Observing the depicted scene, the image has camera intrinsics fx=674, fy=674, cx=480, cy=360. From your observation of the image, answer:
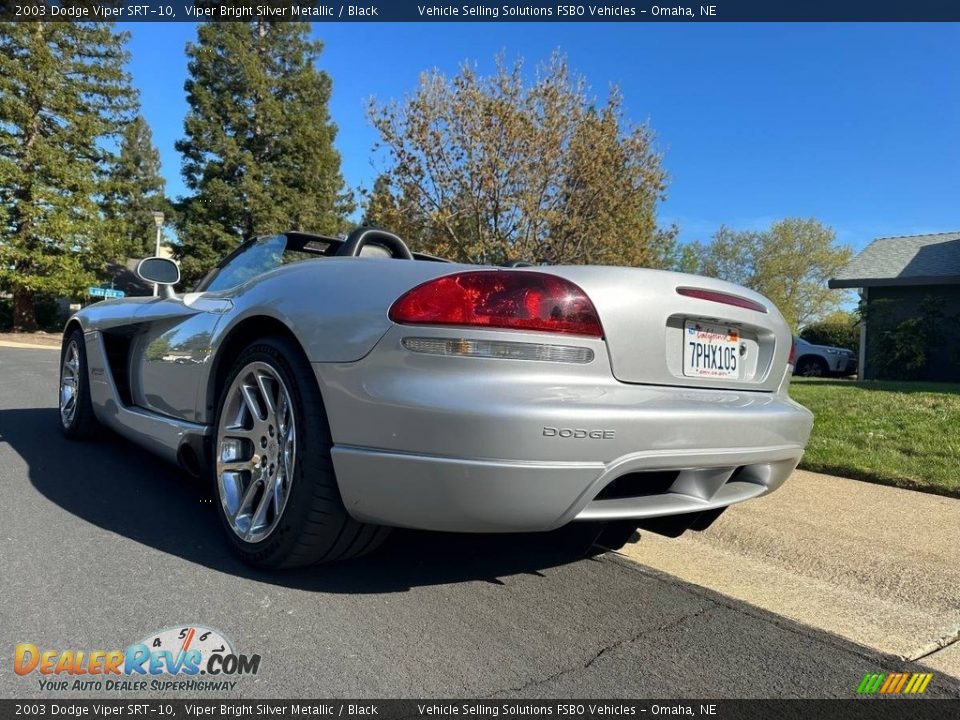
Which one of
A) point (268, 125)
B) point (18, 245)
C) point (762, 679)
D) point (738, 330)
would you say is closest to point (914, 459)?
point (738, 330)

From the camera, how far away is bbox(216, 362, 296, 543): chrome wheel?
2.49 metres

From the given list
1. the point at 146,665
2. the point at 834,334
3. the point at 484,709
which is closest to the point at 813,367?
the point at 834,334

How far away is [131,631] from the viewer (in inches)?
82.4

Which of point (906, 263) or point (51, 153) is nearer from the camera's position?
point (906, 263)

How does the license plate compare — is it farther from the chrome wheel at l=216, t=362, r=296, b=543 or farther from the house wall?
the house wall

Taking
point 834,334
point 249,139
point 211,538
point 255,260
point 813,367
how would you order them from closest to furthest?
1. point 211,538
2. point 255,260
3. point 813,367
4. point 834,334
5. point 249,139

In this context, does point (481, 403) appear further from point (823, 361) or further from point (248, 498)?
point (823, 361)

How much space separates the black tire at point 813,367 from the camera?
19.8 meters

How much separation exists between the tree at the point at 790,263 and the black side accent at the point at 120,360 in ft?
134

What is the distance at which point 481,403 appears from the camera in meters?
1.97

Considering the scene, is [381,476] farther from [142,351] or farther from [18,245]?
[18,245]

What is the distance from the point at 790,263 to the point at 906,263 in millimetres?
27887

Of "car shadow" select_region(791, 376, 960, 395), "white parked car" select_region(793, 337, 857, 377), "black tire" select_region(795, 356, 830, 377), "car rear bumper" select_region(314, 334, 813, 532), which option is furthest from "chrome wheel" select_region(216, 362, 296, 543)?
"black tire" select_region(795, 356, 830, 377)

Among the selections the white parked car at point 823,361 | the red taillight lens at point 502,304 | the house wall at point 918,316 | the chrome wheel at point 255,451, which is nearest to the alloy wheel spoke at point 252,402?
the chrome wheel at point 255,451
